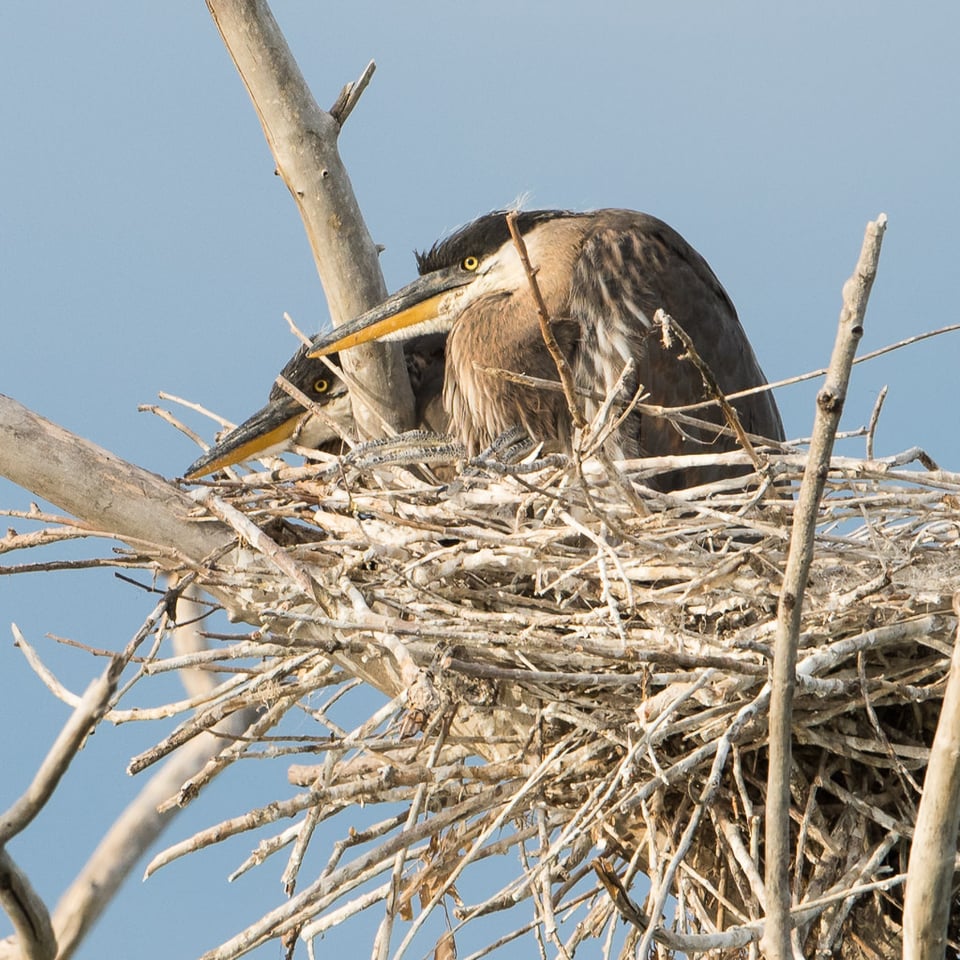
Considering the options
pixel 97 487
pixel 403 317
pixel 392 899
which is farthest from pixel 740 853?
pixel 403 317

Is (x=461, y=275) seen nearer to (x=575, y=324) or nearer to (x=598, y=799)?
(x=575, y=324)

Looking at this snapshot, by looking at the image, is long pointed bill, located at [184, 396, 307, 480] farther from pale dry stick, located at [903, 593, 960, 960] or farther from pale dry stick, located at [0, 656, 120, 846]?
pale dry stick, located at [903, 593, 960, 960]

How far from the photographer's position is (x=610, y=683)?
1880 mm

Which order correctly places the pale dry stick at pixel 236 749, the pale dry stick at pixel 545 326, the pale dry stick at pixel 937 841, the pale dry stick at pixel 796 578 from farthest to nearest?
the pale dry stick at pixel 236 749, the pale dry stick at pixel 545 326, the pale dry stick at pixel 937 841, the pale dry stick at pixel 796 578

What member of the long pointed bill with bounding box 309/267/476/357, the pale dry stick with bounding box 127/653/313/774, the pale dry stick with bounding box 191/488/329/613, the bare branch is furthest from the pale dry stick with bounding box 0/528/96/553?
the long pointed bill with bounding box 309/267/476/357

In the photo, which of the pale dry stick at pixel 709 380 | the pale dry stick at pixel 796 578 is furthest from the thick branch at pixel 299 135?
the pale dry stick at pixel 796 578

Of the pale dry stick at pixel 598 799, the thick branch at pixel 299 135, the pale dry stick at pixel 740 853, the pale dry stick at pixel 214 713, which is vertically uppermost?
the thick branch at pixel 299 135

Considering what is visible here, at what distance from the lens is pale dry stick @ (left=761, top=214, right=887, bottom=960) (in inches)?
47.2

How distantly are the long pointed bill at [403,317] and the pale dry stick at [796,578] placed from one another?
170cm

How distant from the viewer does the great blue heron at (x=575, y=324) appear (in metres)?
2.90

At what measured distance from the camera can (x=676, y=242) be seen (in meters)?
3.11

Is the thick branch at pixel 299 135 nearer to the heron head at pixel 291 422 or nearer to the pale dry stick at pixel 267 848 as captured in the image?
the heron head at pixel 291 422

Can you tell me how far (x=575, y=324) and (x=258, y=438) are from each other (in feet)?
2.76

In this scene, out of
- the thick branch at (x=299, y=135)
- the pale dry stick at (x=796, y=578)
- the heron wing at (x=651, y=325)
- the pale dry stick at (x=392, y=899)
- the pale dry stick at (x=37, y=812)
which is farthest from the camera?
the heron wing at (x=651, y=325)
